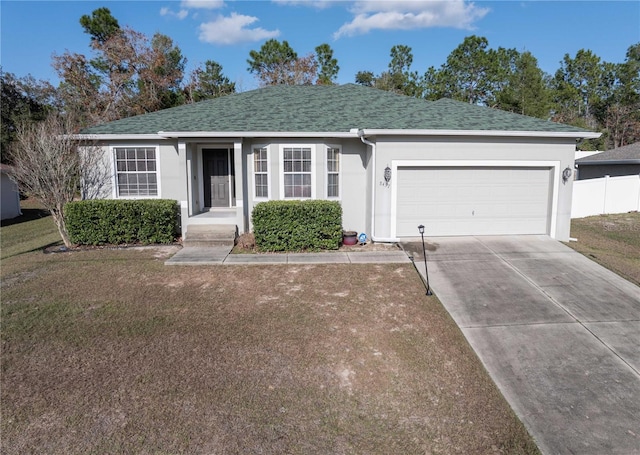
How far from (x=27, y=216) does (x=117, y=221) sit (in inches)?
498

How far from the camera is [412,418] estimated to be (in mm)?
4207

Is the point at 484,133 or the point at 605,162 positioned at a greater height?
the point at 484,133

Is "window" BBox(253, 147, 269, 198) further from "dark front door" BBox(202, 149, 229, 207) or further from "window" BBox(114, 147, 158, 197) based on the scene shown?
"window" BBox(114, 147, 158, 197)

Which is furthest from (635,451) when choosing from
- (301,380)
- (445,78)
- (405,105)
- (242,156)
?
(445,78)

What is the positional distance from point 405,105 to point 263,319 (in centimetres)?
938

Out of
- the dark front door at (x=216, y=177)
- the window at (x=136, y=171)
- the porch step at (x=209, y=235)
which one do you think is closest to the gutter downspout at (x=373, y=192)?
the porch step at (x=209, y=235)

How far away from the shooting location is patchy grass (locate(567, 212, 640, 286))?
9016 mm

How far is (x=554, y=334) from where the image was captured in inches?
234

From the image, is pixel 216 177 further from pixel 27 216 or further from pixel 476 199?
pixel 27 216

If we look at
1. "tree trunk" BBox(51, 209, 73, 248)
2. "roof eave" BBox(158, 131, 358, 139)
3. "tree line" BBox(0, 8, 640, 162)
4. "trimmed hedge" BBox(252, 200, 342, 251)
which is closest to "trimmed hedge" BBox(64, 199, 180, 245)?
"tree trunk" BBox(51, 209, 73, 248)

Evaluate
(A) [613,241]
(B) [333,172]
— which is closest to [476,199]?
(B) [333,172]

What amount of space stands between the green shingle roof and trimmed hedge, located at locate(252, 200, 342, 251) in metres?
2.33

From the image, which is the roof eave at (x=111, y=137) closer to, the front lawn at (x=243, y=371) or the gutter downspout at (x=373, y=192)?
the front lawn at (x=243, y=371)

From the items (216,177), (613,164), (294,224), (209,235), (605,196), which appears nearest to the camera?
(294,224)
